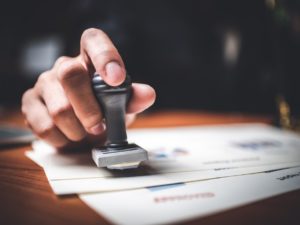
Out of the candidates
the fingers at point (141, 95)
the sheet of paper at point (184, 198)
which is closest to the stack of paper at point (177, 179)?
the sheet of paper at point (184, 198)

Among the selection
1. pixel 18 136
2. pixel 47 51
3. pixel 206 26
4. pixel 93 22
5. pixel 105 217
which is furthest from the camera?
pixel 47 51

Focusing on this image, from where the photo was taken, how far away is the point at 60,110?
518 mm

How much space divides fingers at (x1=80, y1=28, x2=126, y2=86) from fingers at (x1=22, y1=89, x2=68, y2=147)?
0.18 m

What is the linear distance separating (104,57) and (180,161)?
216 millimetres

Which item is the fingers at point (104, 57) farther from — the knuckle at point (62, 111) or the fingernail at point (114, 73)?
the knuckle at point (62, 111)

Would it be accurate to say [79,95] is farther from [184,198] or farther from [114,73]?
[184,198]

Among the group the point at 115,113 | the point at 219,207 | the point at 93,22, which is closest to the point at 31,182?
the point at 115,113

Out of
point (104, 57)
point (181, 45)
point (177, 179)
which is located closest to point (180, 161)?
point (177, 179)

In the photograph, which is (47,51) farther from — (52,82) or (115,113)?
(115,113)

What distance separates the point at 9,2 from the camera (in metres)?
2.70

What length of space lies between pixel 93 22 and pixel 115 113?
105cm

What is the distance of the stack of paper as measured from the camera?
1.00ft

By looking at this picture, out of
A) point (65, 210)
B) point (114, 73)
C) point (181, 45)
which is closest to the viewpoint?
point (65, 210)

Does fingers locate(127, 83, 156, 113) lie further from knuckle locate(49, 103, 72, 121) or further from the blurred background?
the blurred background
